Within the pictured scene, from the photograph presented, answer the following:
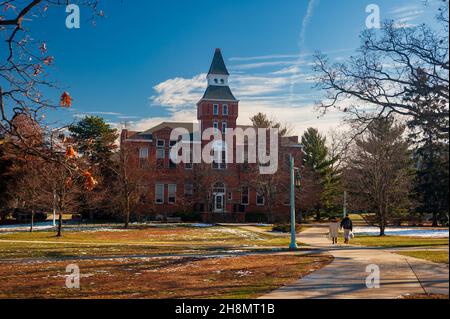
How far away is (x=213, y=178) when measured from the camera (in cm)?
5694

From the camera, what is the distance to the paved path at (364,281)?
1095cm

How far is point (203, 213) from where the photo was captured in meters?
56.9

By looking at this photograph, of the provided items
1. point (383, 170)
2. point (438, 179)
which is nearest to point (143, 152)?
point (383, 170)

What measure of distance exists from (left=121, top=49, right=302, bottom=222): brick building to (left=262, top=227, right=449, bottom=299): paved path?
3770 centimetres

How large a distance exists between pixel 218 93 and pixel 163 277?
52.7m

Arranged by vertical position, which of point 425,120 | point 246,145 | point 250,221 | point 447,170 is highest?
point 246,145

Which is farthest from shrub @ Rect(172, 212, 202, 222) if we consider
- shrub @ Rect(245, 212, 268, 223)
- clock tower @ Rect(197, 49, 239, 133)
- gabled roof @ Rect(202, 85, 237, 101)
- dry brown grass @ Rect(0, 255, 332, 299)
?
dry brown grass @ Rect(0, 255, 332, 299)

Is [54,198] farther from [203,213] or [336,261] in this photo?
[336,261]

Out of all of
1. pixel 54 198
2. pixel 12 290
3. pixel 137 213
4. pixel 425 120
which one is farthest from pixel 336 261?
pixel 137 213


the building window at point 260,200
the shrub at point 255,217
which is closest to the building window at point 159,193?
the shrub at point 255,217

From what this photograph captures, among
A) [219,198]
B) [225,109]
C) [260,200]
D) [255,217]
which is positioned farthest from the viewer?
[225,109]

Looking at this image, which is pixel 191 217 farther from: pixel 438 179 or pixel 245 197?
pixel 438 179

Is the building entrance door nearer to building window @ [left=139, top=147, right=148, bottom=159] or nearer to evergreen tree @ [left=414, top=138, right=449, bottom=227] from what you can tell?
building window @ [left=139, top=147, right=148, bottom=159]
